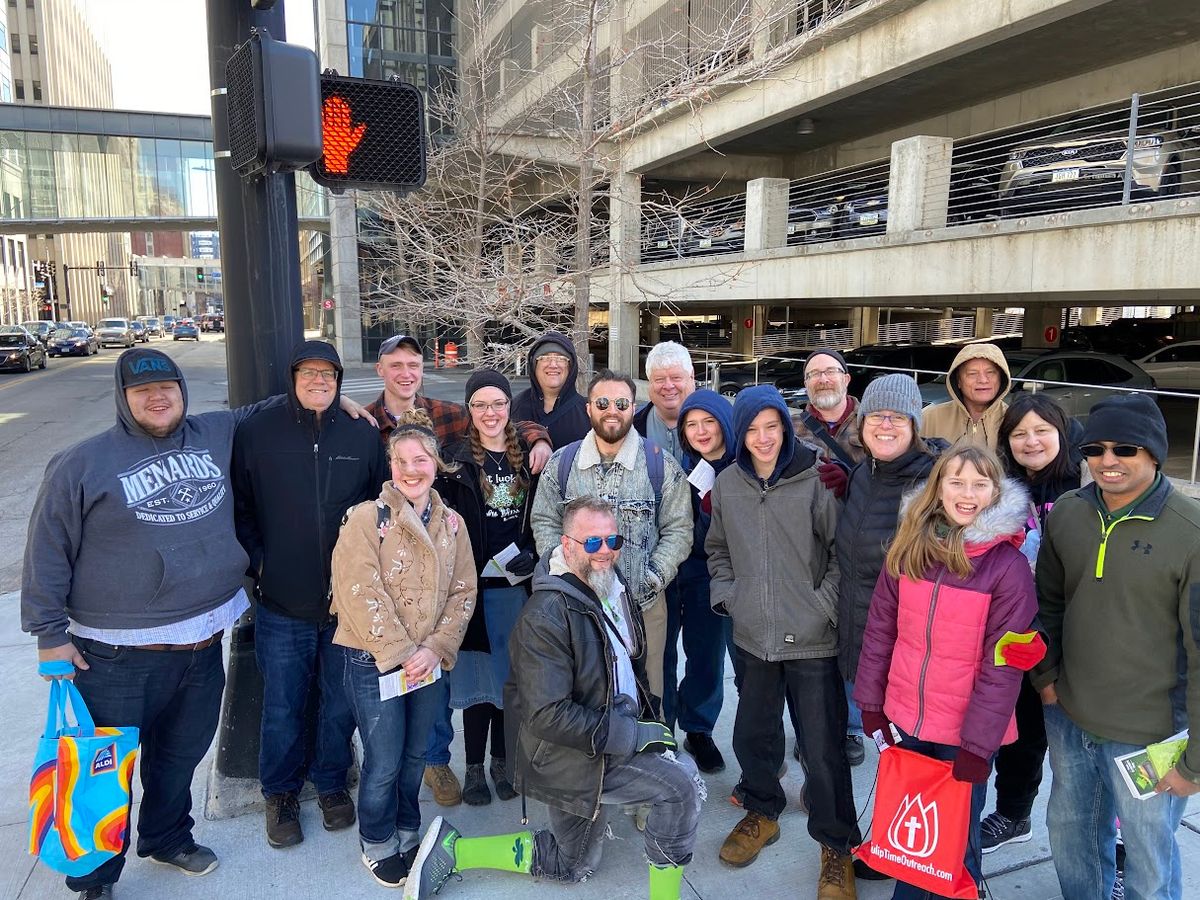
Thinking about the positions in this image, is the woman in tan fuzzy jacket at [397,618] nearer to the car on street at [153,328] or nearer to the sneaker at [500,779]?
the sneaker at [500,779]

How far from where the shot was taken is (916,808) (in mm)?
2830

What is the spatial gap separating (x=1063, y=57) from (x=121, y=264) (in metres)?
129

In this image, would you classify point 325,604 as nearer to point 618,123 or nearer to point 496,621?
point 496,621

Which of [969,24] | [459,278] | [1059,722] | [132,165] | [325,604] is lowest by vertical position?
[1059,722]

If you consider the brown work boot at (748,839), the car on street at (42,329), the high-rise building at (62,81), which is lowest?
the brown work boot at (748,839)

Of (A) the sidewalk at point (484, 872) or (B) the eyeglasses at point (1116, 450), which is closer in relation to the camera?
(B) the eyeglasses at point (1116, 450)

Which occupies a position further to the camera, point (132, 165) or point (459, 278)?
point (132, 165)

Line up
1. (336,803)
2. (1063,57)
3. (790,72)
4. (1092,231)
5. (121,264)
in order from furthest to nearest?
(121,264) < (790,72) < (1063,57) < (1092,231) < (336,803)

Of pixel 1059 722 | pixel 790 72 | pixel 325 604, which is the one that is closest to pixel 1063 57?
pixel 790 72

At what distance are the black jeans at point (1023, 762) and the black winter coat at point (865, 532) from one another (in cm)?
86

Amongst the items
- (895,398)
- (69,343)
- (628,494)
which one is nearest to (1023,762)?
(895,398)

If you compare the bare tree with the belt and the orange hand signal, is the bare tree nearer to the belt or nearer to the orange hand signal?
the orange hand signal

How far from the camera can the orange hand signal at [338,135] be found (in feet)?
11.5

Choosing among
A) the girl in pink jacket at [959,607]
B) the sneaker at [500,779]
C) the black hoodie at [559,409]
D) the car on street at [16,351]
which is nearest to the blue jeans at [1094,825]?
the girl in pink jacket at [959,607]
